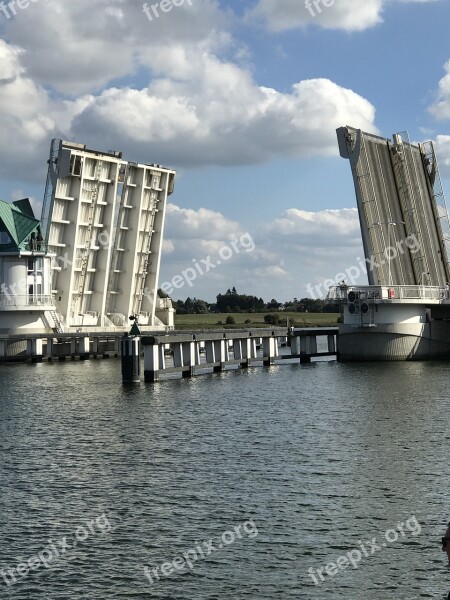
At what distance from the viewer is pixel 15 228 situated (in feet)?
235

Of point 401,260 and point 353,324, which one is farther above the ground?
point 401,260

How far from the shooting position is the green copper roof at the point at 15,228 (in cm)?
7081

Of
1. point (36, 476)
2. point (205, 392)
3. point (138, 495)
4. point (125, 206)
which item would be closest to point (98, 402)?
point (205, 392)

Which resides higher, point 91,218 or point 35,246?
point 91,218

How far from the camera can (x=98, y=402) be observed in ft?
133

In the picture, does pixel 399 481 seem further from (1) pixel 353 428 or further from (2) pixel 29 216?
(2) pixel 29 216

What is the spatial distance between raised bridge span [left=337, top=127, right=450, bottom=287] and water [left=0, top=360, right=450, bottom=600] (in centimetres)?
1877

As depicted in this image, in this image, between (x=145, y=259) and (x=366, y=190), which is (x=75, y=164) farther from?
(x=366, y=190)

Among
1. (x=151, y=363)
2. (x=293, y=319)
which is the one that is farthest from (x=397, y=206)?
(x=293, y=319)

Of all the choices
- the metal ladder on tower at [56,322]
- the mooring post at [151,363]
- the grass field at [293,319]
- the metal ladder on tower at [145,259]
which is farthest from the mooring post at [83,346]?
the grass field at [293,319]

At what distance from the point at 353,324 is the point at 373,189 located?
870 cm

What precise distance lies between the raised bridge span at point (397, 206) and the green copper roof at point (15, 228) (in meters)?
25.8

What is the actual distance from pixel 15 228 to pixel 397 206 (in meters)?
28.9

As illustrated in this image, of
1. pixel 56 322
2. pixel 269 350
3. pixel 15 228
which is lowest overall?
pixel 269 350
